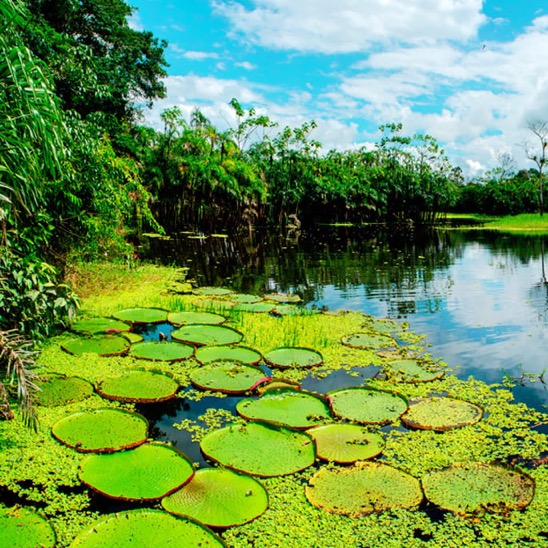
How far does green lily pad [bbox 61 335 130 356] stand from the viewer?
5.78 m

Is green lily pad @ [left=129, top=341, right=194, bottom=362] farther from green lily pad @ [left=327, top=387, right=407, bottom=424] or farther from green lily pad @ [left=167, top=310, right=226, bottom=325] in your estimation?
green lily pad @ [left=327, top=387, right=407, bottom=424]

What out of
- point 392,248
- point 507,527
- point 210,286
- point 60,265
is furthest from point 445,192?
point 507,527

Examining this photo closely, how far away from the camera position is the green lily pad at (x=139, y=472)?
10.4 feet

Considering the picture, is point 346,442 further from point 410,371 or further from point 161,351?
point 161,351

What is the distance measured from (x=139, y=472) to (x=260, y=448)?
89cm

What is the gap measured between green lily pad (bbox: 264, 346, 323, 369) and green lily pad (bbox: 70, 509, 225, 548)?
2.88 meters

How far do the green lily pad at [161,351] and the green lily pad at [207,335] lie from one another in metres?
0.23

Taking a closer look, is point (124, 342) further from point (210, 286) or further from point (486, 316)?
point (486, 316)

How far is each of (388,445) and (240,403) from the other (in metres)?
1.37

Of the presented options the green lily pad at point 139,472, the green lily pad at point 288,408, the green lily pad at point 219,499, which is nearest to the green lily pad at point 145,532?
the green lily pad at point 219,499

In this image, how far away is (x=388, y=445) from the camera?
3871 mm

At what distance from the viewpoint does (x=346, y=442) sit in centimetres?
380

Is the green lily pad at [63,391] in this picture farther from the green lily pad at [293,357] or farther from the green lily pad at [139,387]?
the green lily pad at [293,357]

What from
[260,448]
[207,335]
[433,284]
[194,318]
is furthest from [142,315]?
[433,284]
